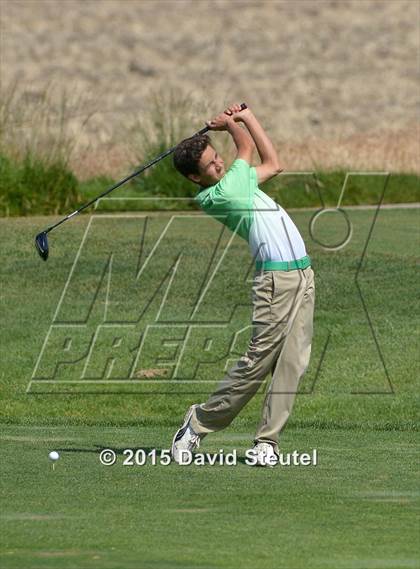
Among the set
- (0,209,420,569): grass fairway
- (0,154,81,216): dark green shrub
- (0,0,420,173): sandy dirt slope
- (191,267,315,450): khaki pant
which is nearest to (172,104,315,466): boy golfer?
(191,267,315,450): khaki pant

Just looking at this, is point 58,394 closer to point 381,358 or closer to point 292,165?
point 381,358

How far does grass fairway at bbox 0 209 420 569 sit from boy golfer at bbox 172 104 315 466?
0.35 m

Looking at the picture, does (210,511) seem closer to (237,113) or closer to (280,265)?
(280,265)

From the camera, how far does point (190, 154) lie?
967cm

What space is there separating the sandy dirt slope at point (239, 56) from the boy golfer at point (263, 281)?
29562 mm

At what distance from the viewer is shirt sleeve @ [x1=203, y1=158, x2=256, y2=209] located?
9.57 meters

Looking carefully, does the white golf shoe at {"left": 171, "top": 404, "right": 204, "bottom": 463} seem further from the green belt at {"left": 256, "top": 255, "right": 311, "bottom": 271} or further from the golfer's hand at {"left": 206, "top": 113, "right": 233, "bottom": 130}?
the golfer's hand at {"left": 206, "top": 113, "right": 233, "bottom": 130}

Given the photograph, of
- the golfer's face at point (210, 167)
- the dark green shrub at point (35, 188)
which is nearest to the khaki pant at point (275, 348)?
the golfer's face at point (210, 167)

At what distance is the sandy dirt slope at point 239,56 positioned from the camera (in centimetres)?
4659

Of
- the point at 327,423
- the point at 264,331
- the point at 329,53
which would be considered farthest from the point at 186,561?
the point at 329,53

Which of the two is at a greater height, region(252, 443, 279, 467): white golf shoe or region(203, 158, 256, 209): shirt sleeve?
region(203, 158, 256, 209): shirt sleeve

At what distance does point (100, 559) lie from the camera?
7105 mm

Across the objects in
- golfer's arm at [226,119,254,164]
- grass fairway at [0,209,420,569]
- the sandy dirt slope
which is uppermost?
golfer's arm at [226,119,254,164]

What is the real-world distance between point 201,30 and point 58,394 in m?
43.4
